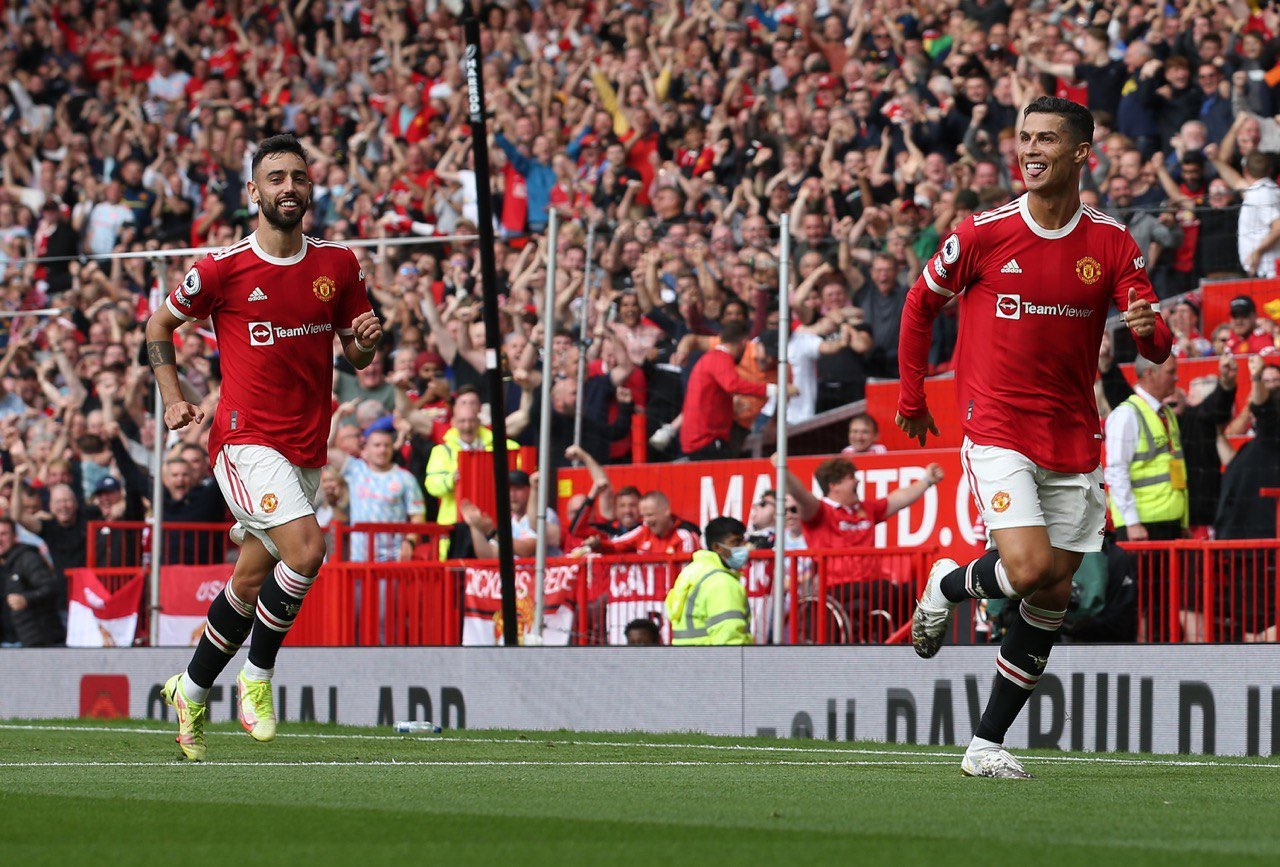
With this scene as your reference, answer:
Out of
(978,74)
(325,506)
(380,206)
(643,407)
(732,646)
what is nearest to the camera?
(732,646)

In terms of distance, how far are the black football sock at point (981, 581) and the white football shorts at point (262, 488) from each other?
2.75 meters

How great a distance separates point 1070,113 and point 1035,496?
4.69 ft

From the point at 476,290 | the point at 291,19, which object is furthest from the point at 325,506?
the point at 291,19

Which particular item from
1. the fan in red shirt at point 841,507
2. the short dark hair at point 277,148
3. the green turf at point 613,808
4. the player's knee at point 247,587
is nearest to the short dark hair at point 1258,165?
the fan in red shirt at point 841,507

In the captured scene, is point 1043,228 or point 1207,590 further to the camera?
point 1207,590

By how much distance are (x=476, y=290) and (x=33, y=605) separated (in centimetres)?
440

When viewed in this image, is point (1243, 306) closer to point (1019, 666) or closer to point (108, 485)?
point (1019, 666)

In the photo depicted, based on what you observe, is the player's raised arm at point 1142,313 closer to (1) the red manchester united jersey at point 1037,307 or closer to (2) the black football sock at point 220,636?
(1) the red manchester united jersey at point 1037,307

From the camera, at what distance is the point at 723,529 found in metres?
13.3

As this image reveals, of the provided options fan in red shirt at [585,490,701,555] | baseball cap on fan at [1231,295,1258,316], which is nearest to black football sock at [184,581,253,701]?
fan in red shirt at [585,490,701,555]

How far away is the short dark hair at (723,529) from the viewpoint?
523 inches

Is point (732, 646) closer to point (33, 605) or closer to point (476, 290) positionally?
point (476, 290)

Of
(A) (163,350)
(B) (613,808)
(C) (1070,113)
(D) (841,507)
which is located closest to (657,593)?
(D) (841,507)

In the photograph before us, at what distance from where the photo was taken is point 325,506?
1705 cm
